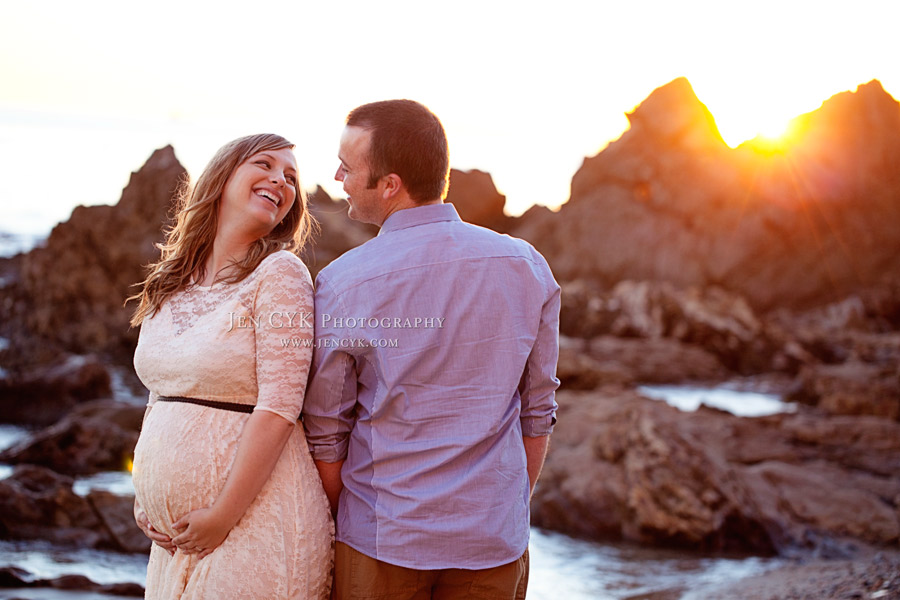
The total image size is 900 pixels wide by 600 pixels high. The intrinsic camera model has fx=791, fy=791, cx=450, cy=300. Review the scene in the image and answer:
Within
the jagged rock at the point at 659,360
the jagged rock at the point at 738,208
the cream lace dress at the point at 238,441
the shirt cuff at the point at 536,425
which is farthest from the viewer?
the jagged rock at the point at 738,208

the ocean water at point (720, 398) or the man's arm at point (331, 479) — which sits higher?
the man's arm at point (331, 479)

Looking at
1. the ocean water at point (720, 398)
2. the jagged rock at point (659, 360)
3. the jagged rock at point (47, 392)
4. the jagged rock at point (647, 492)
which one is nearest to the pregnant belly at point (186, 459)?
the jagged rock at point (647, 492)

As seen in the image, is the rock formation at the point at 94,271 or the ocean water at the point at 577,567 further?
the rock formation at the point at 94,271

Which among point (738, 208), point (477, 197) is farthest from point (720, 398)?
point (738, 208)

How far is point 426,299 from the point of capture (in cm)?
212

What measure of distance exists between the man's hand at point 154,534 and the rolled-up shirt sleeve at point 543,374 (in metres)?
1.09

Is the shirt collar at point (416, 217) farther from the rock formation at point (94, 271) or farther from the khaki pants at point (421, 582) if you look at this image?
the rock formation at point (94, 271)

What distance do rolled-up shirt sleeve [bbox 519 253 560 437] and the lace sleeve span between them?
2.17 ft

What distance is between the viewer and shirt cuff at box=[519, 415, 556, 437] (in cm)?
243

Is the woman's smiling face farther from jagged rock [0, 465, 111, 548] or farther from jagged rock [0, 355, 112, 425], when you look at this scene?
jagged rock [0, 355, 112, 425]

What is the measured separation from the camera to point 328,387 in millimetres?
2221

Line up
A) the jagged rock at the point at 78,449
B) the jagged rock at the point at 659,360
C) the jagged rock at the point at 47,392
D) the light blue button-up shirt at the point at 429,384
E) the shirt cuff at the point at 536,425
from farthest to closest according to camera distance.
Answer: the jagged rock at the point at 659,360
the jagged rock at the point at 47,392
the jagged rock at the point at 78,449
the shirt cuff at the point at 536,425
the light blue button-up shirt at the point at 429,384

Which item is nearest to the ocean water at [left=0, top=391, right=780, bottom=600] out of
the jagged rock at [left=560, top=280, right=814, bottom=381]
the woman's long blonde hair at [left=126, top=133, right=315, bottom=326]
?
the woman's long blonde hair at [left=126, top=133, right=315, bottom=326]

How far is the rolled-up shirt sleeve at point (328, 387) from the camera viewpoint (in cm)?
220
